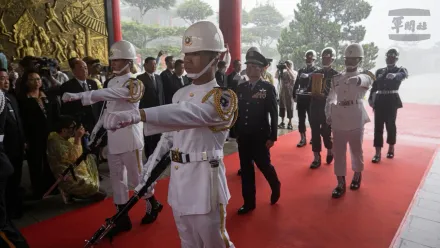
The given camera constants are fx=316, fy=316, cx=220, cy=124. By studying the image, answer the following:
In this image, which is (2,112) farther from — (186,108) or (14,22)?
(14,22)

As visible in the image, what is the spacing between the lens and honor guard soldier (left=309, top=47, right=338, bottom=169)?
191 inches

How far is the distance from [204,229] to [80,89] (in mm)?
3158

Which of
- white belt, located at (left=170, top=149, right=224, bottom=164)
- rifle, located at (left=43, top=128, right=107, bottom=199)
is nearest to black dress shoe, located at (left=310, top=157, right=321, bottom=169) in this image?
rifle, located at (left=43, top=128, right=107, bottom=199)

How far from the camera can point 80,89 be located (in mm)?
4234

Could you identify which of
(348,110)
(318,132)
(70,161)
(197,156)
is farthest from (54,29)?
(197,156)

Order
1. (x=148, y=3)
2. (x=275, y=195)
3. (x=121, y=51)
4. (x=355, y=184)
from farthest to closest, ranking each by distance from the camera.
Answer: (x=148, y=3) → (x=355, y=184) → (x=275, y=195) → (x=121, y=51)

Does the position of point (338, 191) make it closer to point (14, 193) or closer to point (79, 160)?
point (79, 160)

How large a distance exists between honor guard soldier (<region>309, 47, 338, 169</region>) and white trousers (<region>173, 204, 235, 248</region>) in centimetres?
342

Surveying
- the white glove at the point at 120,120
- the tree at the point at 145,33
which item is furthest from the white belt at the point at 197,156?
the tree at the point at 145,33

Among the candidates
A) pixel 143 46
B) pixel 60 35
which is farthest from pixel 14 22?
pixel 143 46

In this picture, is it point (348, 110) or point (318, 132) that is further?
point (318, 132)

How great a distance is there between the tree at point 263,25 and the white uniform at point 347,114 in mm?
21266

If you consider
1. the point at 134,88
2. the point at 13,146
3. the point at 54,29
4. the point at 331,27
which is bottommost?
the point at 13,146

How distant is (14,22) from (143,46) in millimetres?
14439
